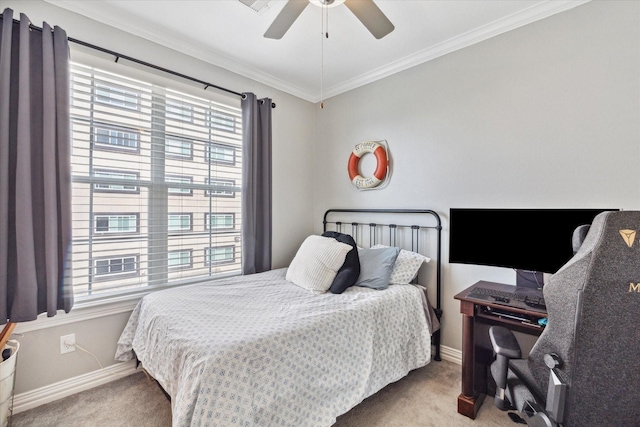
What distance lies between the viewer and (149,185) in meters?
2.26

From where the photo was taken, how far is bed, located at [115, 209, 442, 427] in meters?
1.17

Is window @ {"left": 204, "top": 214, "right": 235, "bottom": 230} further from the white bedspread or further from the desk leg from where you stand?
the desk leg

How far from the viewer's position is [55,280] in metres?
1.75

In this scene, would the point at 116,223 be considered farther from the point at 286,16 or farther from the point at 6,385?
the point at 286,16

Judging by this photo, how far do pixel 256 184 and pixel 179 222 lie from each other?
0.76 metres

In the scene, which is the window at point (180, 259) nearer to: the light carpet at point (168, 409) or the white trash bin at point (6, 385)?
the light carpet at point (168, 409)

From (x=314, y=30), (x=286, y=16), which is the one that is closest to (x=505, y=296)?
(x=286, y=16)

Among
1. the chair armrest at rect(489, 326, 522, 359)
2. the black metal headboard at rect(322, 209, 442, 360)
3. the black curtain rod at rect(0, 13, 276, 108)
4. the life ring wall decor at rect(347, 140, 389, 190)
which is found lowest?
the chair armrest at rect(489, 326, 522, 359)

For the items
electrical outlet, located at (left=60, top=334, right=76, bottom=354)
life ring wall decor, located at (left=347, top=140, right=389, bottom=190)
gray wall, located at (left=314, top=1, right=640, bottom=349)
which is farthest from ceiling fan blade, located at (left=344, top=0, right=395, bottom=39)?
electrical outlet, located at (left=60, top=334, right=76, bottom=354)

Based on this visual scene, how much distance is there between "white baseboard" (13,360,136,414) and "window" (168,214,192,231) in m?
1.06

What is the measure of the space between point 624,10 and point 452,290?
6.77 ft

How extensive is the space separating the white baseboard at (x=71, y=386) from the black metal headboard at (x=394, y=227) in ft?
2.60

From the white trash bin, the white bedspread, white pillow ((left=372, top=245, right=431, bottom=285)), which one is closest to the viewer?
the white bedspread

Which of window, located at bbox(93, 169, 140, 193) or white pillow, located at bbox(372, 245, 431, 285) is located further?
white pillow, located at bbox(372, 245, 431, 285)
